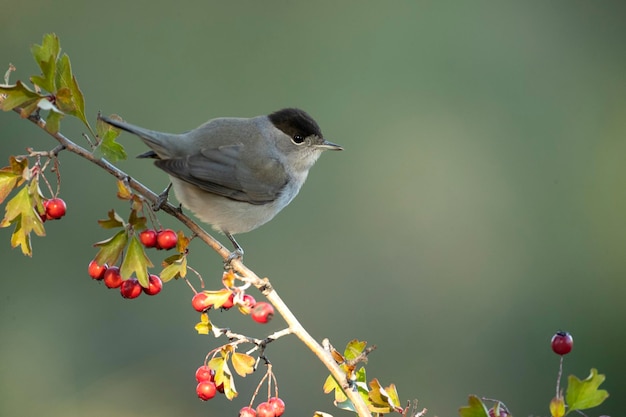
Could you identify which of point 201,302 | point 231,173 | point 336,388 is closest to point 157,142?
point 231,173

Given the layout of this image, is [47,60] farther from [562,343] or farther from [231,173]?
[562,343]

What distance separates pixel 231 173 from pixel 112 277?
1232 mm

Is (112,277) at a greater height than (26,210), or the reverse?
(26,210)

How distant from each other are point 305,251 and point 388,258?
799 millimetres

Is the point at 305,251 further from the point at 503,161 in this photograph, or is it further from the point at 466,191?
the point at 503,161

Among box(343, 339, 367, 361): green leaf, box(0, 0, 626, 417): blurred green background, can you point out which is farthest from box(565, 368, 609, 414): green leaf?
box(0, 0, 626, 417): blurred green background

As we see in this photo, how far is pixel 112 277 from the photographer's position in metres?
2.30

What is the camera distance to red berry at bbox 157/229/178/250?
7.49 ft

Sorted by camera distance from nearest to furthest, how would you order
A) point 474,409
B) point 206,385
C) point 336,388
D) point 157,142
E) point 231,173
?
point 474,409 < point 336,388 < point 206,385 < point 157,142 < point 231,173

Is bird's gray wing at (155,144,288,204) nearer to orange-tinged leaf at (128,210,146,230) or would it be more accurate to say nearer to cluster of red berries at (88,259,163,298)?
cluster of red berries at (88,259,163,298)

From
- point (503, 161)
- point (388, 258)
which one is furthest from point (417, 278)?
point (503, 161)

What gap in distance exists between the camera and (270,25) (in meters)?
7.78

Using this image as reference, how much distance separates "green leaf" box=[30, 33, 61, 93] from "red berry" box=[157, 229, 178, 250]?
0.51 metres

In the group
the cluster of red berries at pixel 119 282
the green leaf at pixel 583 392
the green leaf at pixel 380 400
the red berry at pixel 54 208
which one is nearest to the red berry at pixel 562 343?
the green leaf at pixel 583 392
